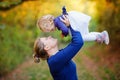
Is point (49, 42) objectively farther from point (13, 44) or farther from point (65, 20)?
point (13, 44)

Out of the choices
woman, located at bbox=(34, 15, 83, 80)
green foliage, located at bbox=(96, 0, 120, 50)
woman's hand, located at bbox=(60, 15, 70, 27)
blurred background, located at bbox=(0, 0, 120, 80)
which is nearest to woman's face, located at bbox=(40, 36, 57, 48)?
woman, located at bbox=(34, 15, 83, 80)

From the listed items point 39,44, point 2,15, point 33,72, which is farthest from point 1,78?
point 39,44

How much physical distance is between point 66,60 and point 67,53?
0.04 m

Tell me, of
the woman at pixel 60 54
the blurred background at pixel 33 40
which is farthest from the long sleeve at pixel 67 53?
the blurred background at pixel 33 40

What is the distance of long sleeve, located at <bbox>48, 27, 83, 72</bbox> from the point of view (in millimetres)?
1983

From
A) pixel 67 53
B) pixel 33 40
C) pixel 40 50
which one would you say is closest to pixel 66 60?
pixel 67 53

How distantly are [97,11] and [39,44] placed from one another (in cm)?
59

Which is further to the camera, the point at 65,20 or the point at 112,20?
the point at 112,20

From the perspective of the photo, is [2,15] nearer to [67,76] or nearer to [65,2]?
[65,2]

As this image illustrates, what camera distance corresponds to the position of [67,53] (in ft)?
6.56

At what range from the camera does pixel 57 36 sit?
7.98 feet

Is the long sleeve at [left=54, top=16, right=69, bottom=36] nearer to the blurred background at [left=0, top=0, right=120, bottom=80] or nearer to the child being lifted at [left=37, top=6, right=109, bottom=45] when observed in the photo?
the child being lifted at [left=37, top=6, right=109, bottom=45]

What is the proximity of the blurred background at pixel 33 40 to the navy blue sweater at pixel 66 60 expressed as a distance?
0.45 m

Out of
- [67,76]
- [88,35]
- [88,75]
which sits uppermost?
[88,35]
